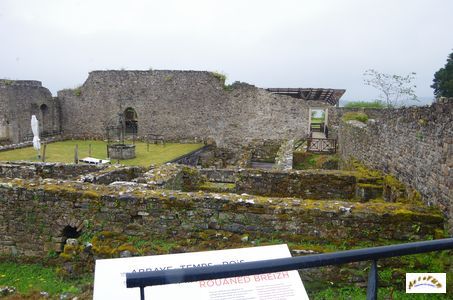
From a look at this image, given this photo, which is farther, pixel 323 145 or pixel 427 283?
pixel 323 145

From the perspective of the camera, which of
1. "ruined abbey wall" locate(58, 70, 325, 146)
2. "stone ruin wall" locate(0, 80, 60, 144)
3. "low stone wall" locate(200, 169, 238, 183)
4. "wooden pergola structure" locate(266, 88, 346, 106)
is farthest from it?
"wooden pergola structure" locate(266, 88, 346, 106)

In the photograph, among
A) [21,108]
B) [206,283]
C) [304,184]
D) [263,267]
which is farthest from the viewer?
[21,108]

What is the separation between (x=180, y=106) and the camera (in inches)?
1098

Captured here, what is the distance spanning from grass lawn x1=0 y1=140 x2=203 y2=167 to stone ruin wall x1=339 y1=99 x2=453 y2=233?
11.5m

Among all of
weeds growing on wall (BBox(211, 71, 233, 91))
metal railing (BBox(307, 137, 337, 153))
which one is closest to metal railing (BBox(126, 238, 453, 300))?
metal railing (BBox(307, 137, 337, 153))

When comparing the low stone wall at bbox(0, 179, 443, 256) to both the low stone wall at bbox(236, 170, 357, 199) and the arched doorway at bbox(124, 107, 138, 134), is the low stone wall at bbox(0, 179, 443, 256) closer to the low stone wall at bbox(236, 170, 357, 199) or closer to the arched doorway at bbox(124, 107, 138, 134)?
the low stone wall at bbox(236, 170, 357, 199)

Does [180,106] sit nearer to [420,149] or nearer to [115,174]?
[115,174]

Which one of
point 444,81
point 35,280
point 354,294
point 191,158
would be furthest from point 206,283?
point 444,81

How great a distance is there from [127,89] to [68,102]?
5457 mm

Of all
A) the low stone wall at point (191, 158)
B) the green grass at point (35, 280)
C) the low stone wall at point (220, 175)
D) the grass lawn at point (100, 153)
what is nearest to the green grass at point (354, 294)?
the green grass at point (35, 280)

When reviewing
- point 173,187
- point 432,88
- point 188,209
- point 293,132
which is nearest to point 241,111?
point 293,132

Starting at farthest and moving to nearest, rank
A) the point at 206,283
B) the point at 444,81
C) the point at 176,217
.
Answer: the point at 444,81
the point at 176,217
the point at 206,283

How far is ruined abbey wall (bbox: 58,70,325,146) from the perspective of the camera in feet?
85.3

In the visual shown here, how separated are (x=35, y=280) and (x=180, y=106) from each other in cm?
2266
